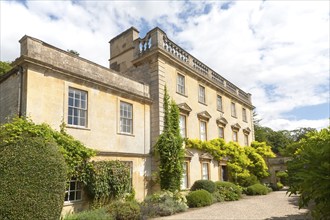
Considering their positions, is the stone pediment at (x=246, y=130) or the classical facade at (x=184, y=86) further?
the stone pediment at (x=246, y=130)

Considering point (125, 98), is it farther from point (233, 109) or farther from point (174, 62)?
point (233, 109)

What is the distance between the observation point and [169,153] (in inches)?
594

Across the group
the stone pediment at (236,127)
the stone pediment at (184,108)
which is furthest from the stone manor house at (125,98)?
the stone pediment at (236,127)

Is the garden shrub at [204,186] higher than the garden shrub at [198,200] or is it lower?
higher

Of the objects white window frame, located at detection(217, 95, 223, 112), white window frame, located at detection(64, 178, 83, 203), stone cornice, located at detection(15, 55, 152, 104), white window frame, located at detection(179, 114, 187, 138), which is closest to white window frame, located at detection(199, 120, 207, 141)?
white window frame, located at detection(179, 114, 187, 138)

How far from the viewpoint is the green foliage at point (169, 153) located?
1504 cm

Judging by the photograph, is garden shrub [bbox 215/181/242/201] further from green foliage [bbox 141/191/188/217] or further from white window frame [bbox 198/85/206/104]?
white window frame [bbox 198/85/206/104]

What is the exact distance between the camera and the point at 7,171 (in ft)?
26.3

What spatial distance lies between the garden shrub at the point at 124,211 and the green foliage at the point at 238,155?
7397mm

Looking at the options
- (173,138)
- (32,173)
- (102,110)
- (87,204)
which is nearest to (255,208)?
(173,138)

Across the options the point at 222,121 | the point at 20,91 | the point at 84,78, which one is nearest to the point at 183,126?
the point at 222,121

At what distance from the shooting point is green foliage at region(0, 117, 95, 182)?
8.94 m

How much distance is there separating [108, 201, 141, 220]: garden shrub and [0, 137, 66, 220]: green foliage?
8.83 ft

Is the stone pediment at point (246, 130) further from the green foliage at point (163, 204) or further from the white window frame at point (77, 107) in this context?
the white window frame at point (77, 107)
